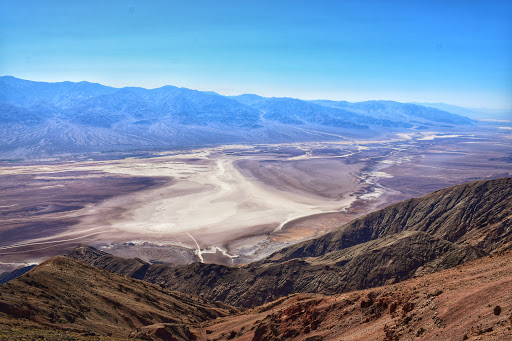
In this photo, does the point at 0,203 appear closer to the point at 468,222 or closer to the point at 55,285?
the point at 55,285

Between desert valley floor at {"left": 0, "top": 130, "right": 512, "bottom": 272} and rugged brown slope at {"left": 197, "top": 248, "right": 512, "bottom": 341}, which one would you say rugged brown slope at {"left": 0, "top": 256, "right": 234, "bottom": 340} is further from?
desert valley floor at {"left": 0, "top": 130, "right": 512, "bottom": 272}

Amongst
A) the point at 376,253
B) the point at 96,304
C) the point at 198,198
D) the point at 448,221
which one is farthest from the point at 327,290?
the point at 198,198

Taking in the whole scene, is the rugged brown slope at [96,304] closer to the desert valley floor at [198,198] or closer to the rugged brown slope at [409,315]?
the rugged brown slope at [409,315]

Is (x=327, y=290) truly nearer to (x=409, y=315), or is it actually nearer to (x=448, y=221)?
(x=448, y=221)

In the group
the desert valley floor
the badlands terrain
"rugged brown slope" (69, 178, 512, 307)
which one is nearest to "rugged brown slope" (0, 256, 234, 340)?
the badlands terrain

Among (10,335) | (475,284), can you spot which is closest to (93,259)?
(10,335)

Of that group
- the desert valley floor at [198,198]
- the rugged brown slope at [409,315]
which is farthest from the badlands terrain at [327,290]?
the desert valley floor at [198,198]
